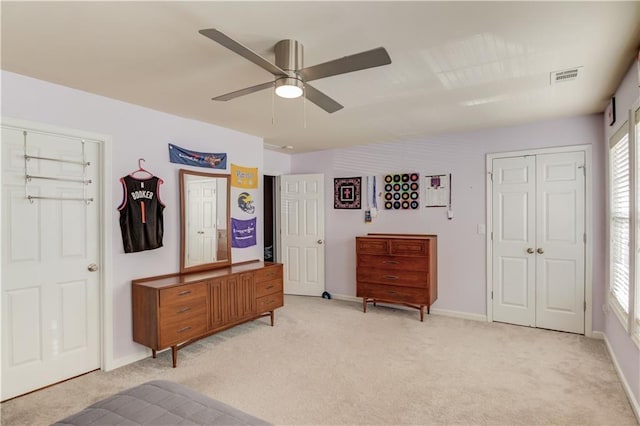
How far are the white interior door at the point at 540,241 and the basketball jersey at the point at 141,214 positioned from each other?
3.90 meters

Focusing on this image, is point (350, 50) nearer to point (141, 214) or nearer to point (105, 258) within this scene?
point (141, 214)

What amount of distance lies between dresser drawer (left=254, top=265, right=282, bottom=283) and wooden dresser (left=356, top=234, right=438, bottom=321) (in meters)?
1.15

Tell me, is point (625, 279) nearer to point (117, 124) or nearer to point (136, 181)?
point (136, 181)

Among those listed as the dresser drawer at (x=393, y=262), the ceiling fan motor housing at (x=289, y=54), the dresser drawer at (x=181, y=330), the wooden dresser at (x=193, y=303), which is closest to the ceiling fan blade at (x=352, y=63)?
the ceiling fan motor housing at (x=289, y=54)

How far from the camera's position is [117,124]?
319cm

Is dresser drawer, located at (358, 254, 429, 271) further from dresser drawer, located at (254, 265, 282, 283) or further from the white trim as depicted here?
the white trim

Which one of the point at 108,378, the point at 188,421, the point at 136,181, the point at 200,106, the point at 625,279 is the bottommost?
the point at 108,378

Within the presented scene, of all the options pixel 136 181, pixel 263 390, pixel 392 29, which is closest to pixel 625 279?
pixel 392 29

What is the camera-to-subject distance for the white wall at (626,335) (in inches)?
92.4

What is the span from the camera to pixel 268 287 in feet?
13.5

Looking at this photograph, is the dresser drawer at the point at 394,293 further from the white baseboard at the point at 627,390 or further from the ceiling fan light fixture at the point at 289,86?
the ceiling fan light fixture at the point at 289,86

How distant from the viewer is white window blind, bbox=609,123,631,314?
269 cm

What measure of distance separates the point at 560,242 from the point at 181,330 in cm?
415

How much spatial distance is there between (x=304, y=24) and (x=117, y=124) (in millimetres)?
2207
